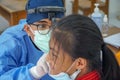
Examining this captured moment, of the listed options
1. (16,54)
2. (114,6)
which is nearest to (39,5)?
(16,54)

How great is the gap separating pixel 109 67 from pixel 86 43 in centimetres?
16

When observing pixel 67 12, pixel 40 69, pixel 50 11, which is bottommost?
pixel 40 69

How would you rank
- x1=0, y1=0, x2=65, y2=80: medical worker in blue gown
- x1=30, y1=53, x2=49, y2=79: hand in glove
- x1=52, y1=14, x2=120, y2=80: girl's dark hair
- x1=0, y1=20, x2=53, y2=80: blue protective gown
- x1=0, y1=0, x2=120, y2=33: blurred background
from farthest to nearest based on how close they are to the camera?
1. x1=0, y1=0, x2=120, y2=33: blurred background
2. x1=0, y1=0, x2=65, y2=80: medical worker in blue gown
3. x1=0, y1=20, x2=53, y2=80: blue protective gown
4. x1=30, y1=53, x2=49, y2=79: hand in glove
5. x1=52, y1=14, x2=120, y2=80: girl's dark hair

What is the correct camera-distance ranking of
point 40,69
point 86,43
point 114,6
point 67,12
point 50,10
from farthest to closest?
point 114,6 < point 67,12 < point 50,10 < point 40,69 < point 86,43

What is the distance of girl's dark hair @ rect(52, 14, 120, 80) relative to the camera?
1.02m

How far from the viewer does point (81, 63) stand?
3.44 ft

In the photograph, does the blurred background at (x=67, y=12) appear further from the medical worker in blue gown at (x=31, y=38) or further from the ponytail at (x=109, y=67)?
the ponytail at (x=109, y=67)

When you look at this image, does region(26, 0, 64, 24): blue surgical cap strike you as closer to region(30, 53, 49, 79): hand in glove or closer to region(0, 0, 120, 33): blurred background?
region(30, 53, 49, 79): hand in glove

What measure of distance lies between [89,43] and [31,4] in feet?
2.09

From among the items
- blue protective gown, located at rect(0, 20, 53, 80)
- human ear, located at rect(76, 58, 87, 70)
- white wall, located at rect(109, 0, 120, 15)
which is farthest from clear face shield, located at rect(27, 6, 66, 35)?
white wall, located at rect(109, 0, 120, 15)

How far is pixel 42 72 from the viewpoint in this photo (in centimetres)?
123

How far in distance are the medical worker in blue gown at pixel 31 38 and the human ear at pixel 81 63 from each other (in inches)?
15.8

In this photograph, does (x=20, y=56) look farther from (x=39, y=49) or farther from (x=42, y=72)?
(x=42, y=72)

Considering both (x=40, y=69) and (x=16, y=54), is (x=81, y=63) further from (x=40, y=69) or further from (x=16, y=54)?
(x=16, y=54)
